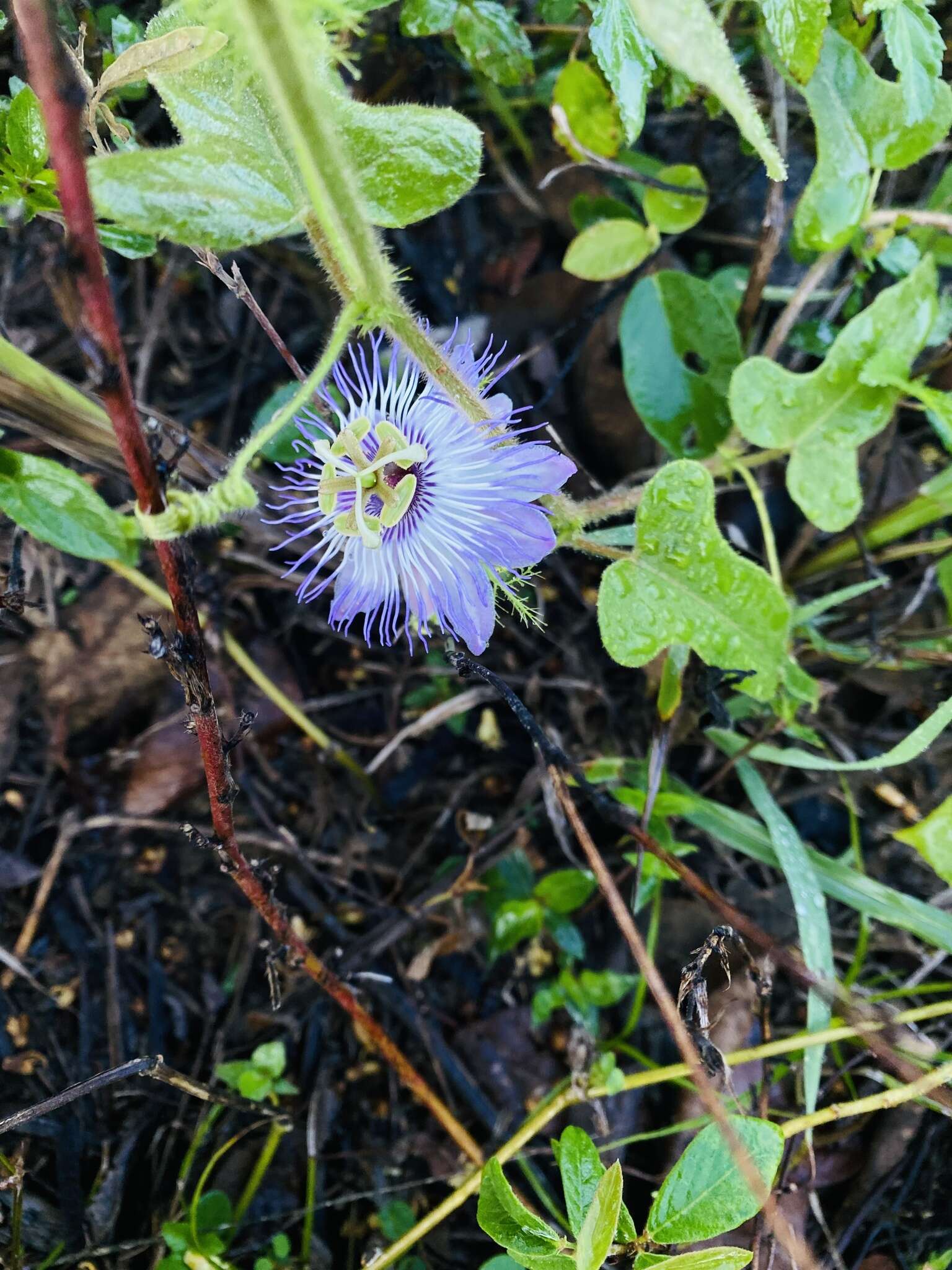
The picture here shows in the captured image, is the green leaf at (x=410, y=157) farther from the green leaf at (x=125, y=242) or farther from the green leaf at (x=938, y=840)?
the green leaf at (x=938, y=840)

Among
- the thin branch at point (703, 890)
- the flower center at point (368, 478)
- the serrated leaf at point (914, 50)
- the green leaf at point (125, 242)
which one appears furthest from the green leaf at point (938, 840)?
the green leaf at point (125, 242)

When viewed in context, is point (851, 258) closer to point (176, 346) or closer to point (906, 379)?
point (906, 379)

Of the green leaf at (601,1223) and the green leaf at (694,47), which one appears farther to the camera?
the green leaf at (601,1223)

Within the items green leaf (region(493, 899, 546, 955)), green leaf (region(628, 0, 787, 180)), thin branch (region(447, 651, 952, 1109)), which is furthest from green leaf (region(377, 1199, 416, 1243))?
green leaf (region(628, 0, 787, 180))

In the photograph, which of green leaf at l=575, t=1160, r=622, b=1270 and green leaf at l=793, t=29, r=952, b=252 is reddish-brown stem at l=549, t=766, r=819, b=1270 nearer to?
green leaf at l=575, t=1160, r=622, b=1270

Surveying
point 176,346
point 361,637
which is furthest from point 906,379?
point 176,346

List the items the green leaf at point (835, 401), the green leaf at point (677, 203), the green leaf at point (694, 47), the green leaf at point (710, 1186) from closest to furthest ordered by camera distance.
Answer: the green leaf at point (694, 47)
the green leaf at point (710, 1186)
the green leaf at point (835, 401)
the green leaf at point (677, 203)

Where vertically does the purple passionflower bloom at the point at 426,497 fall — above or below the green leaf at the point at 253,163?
below
